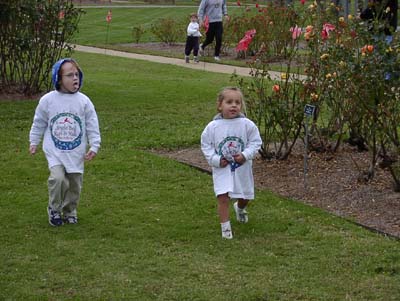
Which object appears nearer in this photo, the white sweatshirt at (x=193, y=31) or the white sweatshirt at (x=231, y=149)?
the white sweatshirt at (x=231, y=149)

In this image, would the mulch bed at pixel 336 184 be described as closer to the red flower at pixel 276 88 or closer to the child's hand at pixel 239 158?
the red flower at pixel 276 88

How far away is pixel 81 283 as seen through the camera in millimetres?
5566

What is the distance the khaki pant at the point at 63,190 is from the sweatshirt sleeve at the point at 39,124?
10.6 inches

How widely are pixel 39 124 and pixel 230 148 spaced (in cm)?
146

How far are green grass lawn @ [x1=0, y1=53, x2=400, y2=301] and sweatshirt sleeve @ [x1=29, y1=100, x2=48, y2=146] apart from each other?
24.9 inches

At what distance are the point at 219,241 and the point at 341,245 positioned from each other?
33.2 inches

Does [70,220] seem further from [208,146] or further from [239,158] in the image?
[239,158]

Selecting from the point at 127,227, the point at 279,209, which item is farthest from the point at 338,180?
the point at 127,227

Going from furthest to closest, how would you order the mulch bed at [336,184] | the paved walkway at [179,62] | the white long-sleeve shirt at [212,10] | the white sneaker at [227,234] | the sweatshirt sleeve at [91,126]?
the white long-sleeve shirt at [212,10] → the paved walkway at [179,62] → the mulch bed at [336,184] → the sweatshirt sleeve at [91,126] → the white sneaker at [227,234]

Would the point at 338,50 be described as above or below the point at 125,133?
above

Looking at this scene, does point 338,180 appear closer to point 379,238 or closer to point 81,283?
point 379,238

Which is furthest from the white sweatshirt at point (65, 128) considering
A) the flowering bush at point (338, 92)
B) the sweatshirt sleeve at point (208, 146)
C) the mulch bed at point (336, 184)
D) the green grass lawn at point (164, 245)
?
the flowering bush at point (338, 92)

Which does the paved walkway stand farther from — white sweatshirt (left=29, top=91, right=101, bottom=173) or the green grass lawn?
white sweatshirt (left=29, top=91, right=101, bottom=173)

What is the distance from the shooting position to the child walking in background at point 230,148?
6.61 metres
